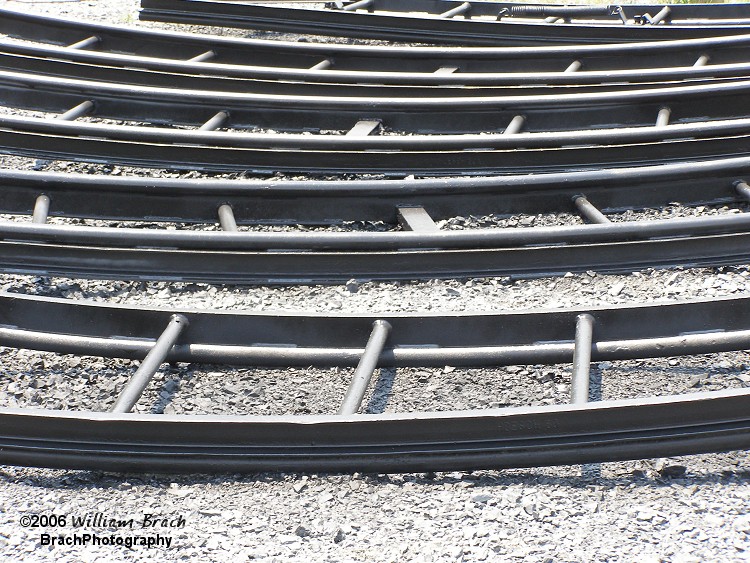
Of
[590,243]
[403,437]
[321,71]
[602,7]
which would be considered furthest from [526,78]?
[403,437]

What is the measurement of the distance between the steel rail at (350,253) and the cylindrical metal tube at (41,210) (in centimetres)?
23

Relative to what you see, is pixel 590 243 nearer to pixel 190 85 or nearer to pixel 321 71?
pixel 321 71

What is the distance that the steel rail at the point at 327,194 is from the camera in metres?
4.64

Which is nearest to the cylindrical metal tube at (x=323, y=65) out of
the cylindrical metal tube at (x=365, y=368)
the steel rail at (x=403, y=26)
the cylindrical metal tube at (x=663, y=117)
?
the steel rail at (x=403, y=26)

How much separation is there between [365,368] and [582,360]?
0.87 meters

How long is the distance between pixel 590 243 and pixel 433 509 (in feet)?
6.06

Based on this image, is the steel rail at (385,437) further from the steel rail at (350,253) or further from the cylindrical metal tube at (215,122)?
the cylindrical metal tube at (215,122)

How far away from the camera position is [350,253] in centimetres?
412

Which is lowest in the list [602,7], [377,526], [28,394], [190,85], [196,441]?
[377,526]

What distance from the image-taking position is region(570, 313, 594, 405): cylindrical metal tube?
10.8ft

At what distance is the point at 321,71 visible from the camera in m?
6.37

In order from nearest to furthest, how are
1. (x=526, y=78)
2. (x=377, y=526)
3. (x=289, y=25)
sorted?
(x=377, y=526)
(x=526, y=78)
(x=289, y=25)

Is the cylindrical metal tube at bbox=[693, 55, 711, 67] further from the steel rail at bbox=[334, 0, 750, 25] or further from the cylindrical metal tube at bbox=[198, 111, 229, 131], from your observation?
the cylindrical metal tube at bbox=[198, 111, 229, 131]

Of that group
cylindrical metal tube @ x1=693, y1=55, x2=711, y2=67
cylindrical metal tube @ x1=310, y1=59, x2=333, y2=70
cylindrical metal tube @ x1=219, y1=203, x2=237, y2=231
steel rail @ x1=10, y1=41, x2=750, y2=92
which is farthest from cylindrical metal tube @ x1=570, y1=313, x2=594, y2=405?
cylindrical metal tube @ x1=693, y1=55, x2=711, y2=67
